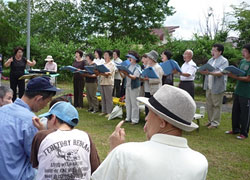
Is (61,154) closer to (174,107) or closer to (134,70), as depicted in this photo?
(174,107)

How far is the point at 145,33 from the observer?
28.2 meters

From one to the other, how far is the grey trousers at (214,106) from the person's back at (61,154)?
550 cm

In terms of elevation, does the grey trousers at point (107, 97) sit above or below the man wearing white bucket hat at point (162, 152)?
below

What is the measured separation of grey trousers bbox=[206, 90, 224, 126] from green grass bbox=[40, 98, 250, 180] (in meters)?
0.25

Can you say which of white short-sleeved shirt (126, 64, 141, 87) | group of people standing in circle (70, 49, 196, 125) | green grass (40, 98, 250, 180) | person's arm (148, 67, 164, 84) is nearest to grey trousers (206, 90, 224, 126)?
green grass (40, 98, 250, 180)

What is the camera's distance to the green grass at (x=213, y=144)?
474 centimetres

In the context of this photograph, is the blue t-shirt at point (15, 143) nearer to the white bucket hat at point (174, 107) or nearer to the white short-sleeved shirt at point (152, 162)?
the white short-sleeved shirt at point (152, 162)

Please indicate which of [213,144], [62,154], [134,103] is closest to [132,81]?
[134,103]

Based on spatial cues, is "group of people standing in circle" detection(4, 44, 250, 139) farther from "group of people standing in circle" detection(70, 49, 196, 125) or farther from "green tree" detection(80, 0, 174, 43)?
"green tree" detection(80, 0, 174, 43)

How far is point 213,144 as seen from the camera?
611 cm

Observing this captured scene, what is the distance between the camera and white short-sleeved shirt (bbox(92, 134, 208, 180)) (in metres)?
1.51

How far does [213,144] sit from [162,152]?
193 inches

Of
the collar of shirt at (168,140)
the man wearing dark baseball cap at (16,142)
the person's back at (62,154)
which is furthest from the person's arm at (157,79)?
the collar of shirt at (168,140)

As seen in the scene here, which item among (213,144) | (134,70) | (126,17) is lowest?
(213,144)
